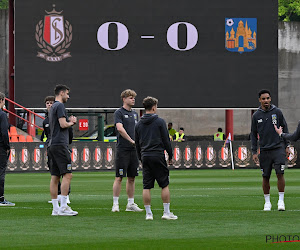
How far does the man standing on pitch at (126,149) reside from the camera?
1350cm

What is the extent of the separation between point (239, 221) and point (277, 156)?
2207 millimetres

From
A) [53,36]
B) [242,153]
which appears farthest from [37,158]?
[242,153]

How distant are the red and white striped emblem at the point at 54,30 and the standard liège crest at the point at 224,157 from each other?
818 cm

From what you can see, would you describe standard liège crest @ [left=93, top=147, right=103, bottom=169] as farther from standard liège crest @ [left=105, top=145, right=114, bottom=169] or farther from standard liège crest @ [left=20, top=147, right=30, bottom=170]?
standard liège crest @ [left=20, top=147, right=30, bottom=170]

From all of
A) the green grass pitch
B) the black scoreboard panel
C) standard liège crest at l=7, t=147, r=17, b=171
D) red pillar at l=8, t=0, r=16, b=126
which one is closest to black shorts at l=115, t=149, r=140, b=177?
the green grass pitch

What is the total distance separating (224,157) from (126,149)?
62.6ft

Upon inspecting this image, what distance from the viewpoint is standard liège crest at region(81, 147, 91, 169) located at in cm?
3117

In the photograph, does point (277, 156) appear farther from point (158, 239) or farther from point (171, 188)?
point (171, 188)

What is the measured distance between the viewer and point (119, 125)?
1347 centimetres

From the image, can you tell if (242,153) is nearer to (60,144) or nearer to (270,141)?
(270,141)

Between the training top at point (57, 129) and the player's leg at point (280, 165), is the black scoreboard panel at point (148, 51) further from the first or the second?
the training top at point (57, 129)

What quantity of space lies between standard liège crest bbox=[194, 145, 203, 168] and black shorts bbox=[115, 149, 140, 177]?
1858 cm

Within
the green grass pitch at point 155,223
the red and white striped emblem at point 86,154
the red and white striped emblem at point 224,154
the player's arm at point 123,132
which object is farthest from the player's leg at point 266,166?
the red and white striped emblem at point 224,154

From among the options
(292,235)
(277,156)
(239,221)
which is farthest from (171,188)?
(292,235)
